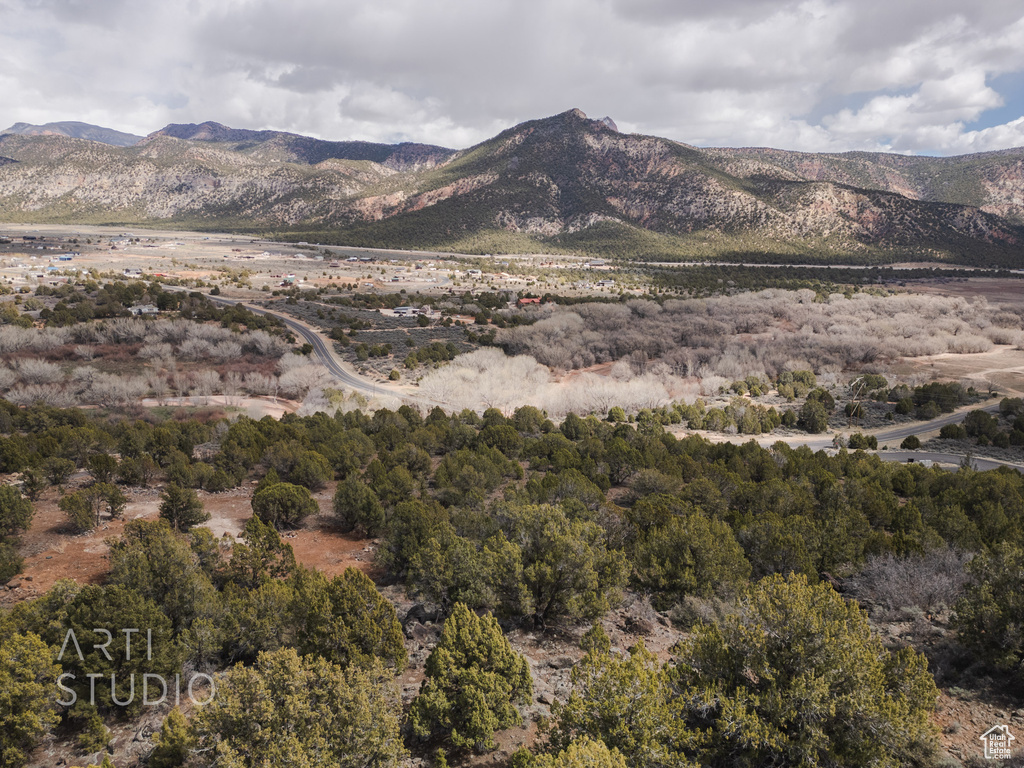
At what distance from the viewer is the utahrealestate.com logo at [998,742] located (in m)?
11.4

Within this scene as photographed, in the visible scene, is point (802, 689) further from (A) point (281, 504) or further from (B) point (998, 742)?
(A) point (281, 504)

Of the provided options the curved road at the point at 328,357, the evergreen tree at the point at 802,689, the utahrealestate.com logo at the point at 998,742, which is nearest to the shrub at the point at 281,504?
the evergreen tree at the point at 802,689

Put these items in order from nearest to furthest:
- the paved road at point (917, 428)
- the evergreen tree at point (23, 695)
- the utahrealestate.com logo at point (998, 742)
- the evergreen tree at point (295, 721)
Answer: the evergreen tree at point (295, 721), the evergreen tree at point (23, 695), the utahrealestate.com logo at point (998, 742), the paved road at point (917, 428)

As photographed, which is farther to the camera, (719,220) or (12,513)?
(719,220)

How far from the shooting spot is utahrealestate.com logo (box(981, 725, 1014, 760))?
37.6ft

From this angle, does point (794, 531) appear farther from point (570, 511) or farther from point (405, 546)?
point (405, 546)

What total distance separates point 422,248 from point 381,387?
5111 inches

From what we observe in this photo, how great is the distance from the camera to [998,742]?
11.9 m

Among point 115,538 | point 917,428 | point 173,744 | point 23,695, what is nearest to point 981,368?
point 917,428

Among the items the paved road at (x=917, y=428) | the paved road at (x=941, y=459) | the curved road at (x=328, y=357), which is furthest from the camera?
the curved road at (x=328, y=357)

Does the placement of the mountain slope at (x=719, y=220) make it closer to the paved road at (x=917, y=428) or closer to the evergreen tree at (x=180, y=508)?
the paved road at (x=917, y=428)

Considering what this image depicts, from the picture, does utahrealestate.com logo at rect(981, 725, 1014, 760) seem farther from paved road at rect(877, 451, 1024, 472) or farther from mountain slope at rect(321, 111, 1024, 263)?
mountain slope at rect(321, 111, 1024, 263)

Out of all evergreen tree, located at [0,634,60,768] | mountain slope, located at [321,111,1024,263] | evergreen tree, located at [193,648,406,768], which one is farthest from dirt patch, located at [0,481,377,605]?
mountain slope, located at [321,111,1024,263]

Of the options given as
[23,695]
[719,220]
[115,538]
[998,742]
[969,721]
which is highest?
[719,220]
